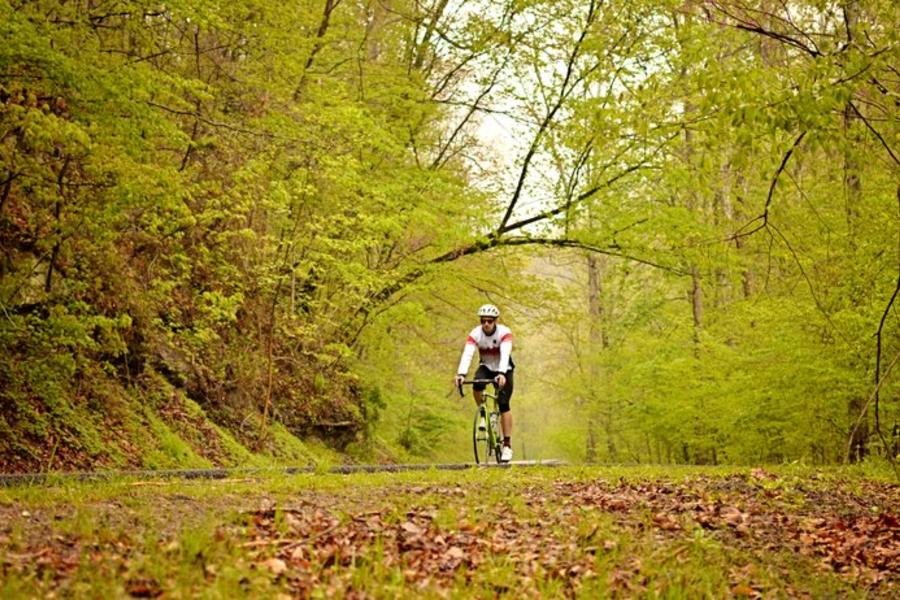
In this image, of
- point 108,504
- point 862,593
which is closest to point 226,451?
point 108,504

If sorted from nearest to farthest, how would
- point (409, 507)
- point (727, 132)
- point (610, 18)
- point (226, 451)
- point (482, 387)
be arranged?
point (409, 507)
point (727, 132)
point (482, 387)
point (226, 451)
point (610, 18)

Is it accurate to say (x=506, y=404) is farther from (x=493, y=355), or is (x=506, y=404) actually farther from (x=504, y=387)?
(x=493, y=355)

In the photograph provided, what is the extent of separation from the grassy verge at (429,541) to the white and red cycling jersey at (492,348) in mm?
3315

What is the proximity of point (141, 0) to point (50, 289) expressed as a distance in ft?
12.7

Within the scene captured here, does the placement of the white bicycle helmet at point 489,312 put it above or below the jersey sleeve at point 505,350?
above

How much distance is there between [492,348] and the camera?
42.9 ft

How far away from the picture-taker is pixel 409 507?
745 centimetres

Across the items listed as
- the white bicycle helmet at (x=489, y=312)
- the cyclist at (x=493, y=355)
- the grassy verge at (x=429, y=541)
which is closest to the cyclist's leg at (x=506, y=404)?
the cyclist at (x=493, y=355)

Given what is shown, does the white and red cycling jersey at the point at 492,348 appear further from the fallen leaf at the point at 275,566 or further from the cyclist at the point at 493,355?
the fallen leaf at the point at 275,566

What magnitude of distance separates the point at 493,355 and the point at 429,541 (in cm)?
696

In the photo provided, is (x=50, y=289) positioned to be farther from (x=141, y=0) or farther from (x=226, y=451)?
(x=226, y=451)

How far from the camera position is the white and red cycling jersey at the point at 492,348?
1287 centimetres

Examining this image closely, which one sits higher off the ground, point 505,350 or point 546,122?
point 546,122

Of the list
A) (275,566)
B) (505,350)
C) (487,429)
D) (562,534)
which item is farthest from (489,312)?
(275,566)
